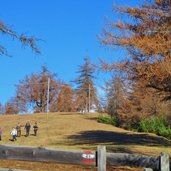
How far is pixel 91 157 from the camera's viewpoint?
8.58m

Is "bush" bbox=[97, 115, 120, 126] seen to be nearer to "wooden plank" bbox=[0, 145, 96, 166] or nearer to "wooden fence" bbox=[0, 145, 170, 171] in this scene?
"wooden plank" bbox=[0, 145, 96, 166]

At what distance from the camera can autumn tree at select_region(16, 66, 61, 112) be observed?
82.8 m

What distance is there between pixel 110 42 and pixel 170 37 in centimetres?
283

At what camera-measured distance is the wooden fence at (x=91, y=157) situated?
810 centimetres

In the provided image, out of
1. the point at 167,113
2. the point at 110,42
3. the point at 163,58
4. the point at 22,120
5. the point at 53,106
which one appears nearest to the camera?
the point at 163,58

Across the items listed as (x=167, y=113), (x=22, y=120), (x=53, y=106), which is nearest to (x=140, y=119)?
(x=167, y=113)

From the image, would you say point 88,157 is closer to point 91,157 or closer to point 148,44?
point 91,157

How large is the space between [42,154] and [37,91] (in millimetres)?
74233

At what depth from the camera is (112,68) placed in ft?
66.5

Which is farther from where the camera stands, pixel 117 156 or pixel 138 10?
pixel 138 10

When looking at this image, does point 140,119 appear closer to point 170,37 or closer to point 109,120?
point 109,120

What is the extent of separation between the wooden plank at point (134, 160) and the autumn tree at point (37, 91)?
7442 centimetres

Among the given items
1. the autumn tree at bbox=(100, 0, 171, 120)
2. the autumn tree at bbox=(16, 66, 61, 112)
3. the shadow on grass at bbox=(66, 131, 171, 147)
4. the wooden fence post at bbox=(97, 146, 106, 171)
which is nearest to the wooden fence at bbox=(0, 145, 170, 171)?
the wooden fence post at bbox=(97, 146, 106, 171)

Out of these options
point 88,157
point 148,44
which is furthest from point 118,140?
point 88,157
